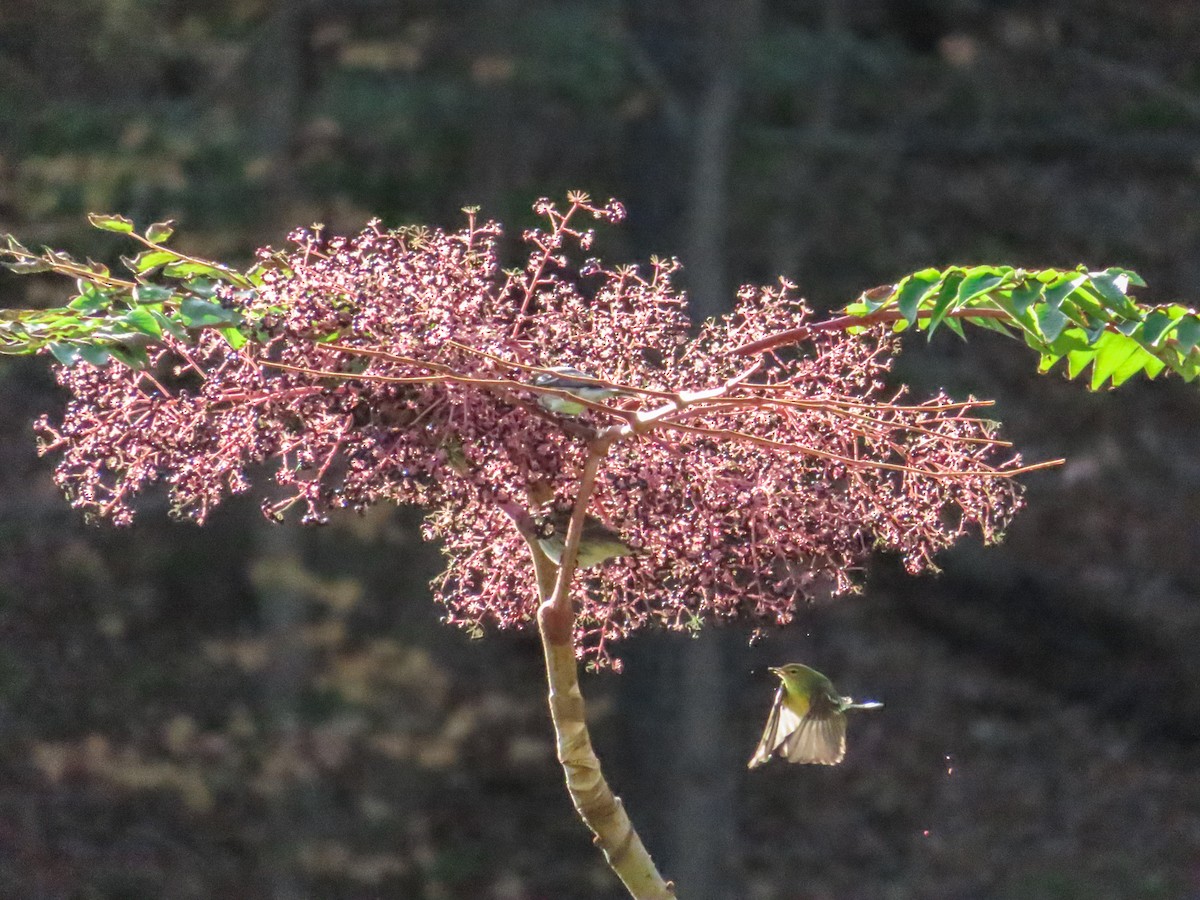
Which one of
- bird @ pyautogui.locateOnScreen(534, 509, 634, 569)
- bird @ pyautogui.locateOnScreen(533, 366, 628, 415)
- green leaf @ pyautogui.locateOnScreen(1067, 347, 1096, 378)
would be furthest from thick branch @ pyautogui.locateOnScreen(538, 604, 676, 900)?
green leaf @ pyautogui.locateOnScreen(1067, 347, 1096, 378)

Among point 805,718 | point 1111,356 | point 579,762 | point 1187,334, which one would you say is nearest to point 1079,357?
point 1111,356

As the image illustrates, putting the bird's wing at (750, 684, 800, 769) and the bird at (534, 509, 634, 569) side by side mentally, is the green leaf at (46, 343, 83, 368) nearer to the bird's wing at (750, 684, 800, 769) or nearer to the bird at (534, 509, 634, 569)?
the bird at (534, 509, 634, 569)

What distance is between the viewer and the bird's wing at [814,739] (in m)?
1.30

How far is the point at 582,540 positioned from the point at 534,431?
9 centimetres

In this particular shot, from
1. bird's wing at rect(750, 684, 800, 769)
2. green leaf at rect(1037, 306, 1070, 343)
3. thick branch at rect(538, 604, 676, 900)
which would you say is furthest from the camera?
bird's wing at rect(750, 684, 800, 769)

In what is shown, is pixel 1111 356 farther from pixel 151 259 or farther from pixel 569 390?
pixel 151 259

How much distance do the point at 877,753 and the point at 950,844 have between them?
481 millimetres

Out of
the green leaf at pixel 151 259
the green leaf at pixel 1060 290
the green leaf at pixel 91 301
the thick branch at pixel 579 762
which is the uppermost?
the green leaf at pixel 151 259

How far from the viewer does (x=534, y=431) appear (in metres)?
1.09

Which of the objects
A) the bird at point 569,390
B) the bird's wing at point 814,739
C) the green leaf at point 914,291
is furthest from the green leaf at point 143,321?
the bird's wing at point 814,739

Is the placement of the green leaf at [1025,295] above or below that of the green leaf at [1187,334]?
above

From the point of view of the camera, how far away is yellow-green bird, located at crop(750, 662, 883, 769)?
1291 mm

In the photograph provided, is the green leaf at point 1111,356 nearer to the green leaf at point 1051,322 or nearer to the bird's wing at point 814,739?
the green leaf at point 1051,322

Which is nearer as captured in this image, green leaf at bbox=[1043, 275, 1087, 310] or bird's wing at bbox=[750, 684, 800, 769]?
green leaf at bbox=[1043, 275, 1087, 310]
